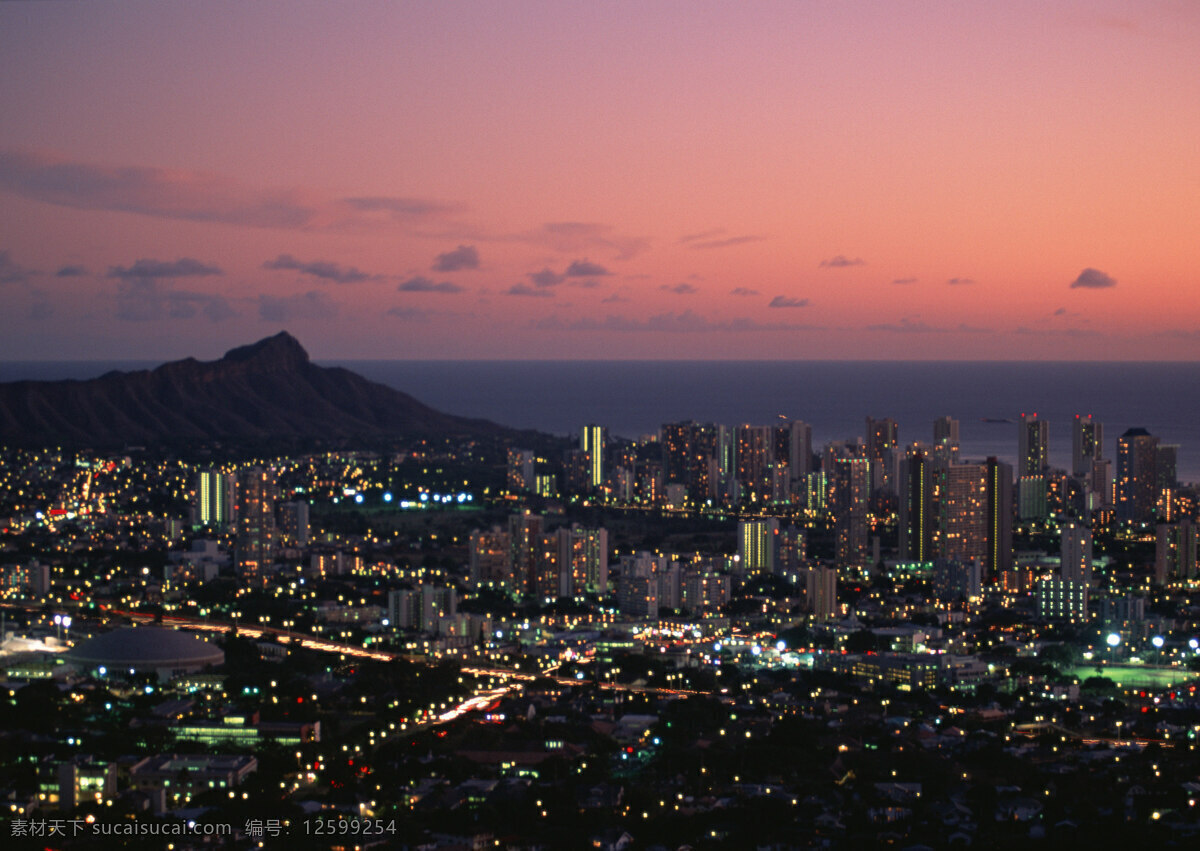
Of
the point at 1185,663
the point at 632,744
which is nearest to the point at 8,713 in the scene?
the point at 632,744

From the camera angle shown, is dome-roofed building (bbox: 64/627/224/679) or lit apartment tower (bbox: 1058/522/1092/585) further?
lit apartment tower (bbox: 1058/522/1092/585)

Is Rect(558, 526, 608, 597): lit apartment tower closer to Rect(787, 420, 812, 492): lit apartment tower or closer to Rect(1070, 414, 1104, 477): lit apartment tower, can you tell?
Rect(787, 420, 812, 492): lit apartment tower

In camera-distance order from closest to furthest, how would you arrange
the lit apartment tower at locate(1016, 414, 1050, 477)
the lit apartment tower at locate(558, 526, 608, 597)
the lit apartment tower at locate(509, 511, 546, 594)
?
the lit apartment tower at locate(558, 526, 608, 597) → the lit apartment tower at locate(509, 511, 546, 594) → the lit apartment tower at locate(1016, 414, 1050, 477)

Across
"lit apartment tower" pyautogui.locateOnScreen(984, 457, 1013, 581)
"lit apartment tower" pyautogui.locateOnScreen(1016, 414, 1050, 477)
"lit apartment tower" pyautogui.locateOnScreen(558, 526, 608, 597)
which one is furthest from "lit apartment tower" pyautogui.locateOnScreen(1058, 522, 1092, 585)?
"lit apartment tower" pyautogui.locateOnScreen(1016, 414, 1050, 477)

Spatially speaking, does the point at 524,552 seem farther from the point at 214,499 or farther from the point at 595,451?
the point at 595,451

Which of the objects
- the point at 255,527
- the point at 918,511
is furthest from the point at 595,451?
the point at 918,511

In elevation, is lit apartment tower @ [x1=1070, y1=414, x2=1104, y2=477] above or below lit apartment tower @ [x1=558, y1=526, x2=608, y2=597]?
above

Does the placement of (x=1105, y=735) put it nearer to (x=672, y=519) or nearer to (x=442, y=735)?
(x=442, y=735)
